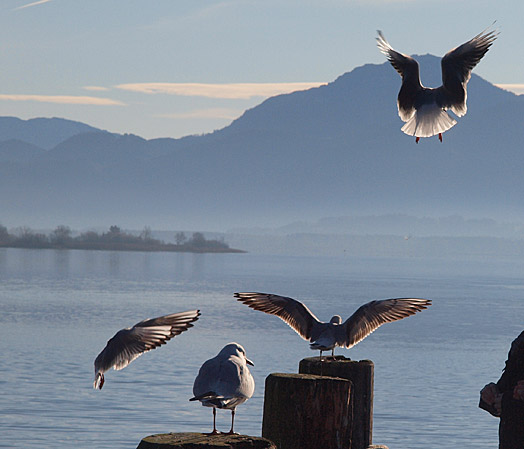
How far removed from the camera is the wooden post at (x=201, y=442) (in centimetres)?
713

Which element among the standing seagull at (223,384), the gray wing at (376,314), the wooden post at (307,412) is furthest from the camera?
the gray wing at (376,314)

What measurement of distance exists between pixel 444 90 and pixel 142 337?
616 centimetres

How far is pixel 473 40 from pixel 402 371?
78.9 ft

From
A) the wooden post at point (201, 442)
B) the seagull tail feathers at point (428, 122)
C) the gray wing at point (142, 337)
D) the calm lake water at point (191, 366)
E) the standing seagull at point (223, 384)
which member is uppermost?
the seagull tail feathers at point (428, 122)

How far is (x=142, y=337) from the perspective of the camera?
992 centimetres

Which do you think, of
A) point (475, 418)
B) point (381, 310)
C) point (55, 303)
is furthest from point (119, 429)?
point (55, 303)

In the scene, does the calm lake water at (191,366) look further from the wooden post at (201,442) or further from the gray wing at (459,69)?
the wooden post at (201,442)

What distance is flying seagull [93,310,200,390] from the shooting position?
9602mm

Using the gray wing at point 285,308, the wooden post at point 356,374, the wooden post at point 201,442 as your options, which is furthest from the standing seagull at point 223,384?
the gray wing at point 285,308

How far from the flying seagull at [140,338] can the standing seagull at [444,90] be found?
5100 mm

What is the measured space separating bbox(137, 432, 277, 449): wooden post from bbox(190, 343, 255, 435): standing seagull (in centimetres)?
86

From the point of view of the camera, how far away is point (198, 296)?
7944cm

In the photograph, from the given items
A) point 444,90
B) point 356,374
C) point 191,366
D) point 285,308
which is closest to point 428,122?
point 444,90

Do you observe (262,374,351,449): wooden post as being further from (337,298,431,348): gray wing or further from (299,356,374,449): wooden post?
(337,298,431,348): gray wing
